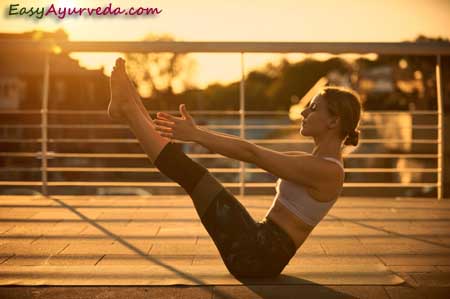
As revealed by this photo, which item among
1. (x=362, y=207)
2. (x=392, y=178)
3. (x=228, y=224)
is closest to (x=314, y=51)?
(x=362, y=207)

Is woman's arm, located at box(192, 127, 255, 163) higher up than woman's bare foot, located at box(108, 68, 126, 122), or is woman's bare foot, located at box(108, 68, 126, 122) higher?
woman's bare foot, located at box(108, 68, 126, 122)

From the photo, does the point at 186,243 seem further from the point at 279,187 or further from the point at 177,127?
the point at 177,127

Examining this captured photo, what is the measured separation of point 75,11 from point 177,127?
10.5 feet

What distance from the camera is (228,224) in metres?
2.29

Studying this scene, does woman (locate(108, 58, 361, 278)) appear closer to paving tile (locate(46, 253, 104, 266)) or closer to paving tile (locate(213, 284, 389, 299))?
paving tile (locate(213, 284, 389, 299))

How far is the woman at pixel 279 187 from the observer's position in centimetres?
224

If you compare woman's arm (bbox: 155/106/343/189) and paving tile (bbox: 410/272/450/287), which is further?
paving tile (bbox: 410/272/450/287)

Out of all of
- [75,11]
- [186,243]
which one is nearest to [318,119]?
[186,243]

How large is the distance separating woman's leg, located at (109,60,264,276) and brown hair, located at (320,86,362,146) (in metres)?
Result: 0.53

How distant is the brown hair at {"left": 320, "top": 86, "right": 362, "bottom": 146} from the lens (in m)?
2.30

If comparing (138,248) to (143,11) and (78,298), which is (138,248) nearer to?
(78,298)

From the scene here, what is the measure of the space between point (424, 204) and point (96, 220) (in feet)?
8.08

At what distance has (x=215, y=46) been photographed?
3.93m

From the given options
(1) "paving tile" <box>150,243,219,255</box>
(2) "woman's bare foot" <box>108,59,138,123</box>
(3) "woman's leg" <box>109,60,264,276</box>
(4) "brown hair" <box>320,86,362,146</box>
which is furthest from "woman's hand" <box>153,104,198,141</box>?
(1) "paving tile" <box>150,243,219,255</box>
